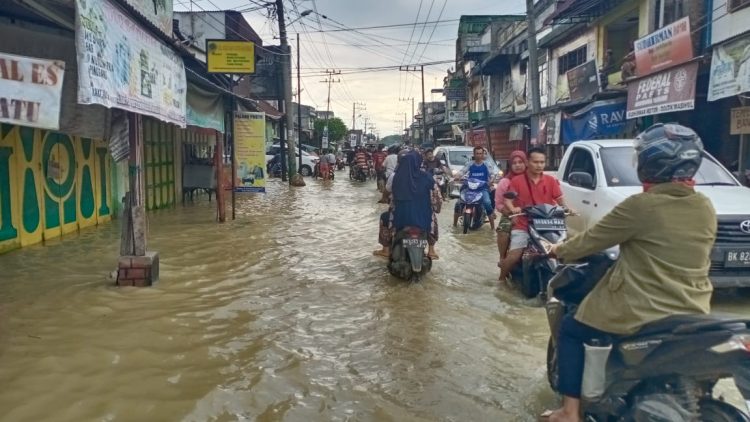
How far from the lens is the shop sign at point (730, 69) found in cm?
996

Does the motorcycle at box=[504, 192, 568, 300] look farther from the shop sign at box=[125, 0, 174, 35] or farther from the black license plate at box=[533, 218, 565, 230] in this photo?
the shop sign at box=[125, 0, 174, 35]

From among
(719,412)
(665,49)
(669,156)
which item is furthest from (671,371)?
(665,49)

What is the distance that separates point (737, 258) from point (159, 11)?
546 inches

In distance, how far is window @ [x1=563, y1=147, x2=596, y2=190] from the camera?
25.1ft

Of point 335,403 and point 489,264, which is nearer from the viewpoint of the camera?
point 335,403

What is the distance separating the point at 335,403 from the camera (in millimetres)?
3812

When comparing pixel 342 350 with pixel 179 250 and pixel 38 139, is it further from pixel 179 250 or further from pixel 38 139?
pixel 38 139

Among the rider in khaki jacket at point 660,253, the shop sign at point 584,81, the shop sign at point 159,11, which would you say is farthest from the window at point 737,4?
the shop sign at point 159,11

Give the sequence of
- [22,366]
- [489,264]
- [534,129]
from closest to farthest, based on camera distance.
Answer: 1. [22,366]
2. [489,264]
3. [534,129]

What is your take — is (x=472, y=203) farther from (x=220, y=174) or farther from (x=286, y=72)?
(x=286, y=72)

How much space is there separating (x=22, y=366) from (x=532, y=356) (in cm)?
371

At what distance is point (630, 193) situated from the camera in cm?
664

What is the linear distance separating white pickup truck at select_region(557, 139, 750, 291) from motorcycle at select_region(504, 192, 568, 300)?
427 mm

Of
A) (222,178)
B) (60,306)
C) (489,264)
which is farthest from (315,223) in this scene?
(60,306)
